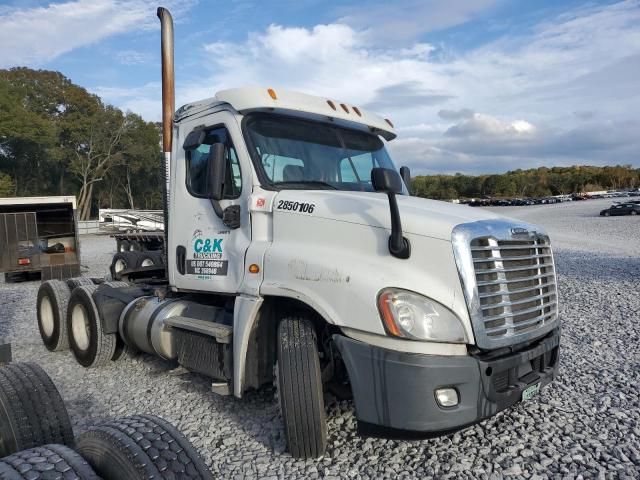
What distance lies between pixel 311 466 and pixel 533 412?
207 centimetres

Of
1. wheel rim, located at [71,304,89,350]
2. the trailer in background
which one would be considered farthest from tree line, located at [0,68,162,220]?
wheel rim, located at [71,304,89,350]

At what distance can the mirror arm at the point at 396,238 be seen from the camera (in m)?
3.26

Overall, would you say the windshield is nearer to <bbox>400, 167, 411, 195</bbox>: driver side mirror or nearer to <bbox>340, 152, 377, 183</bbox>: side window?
<bbox>340, 152, 377, 183</bbox>: side window

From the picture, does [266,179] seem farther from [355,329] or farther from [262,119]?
[355,329]

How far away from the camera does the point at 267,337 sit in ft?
13.3

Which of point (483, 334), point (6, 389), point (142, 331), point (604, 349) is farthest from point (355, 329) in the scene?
point (604, 349)

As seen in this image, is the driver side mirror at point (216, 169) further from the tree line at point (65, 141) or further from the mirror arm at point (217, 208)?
the tree line at point (65, 141)

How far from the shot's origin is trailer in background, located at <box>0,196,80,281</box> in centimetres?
1339

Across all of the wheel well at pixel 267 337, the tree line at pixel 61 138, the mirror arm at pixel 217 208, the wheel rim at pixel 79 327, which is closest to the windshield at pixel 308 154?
the mirror arm at pixel 217 208

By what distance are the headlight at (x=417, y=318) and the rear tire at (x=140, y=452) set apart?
1353 mm

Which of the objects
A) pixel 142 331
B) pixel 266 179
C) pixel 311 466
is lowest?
pixel 311 466

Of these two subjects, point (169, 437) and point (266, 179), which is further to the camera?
point (266, 179)

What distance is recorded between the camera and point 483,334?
3.22m

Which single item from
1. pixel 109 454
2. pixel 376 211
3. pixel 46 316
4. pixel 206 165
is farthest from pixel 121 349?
pixel 109 454
